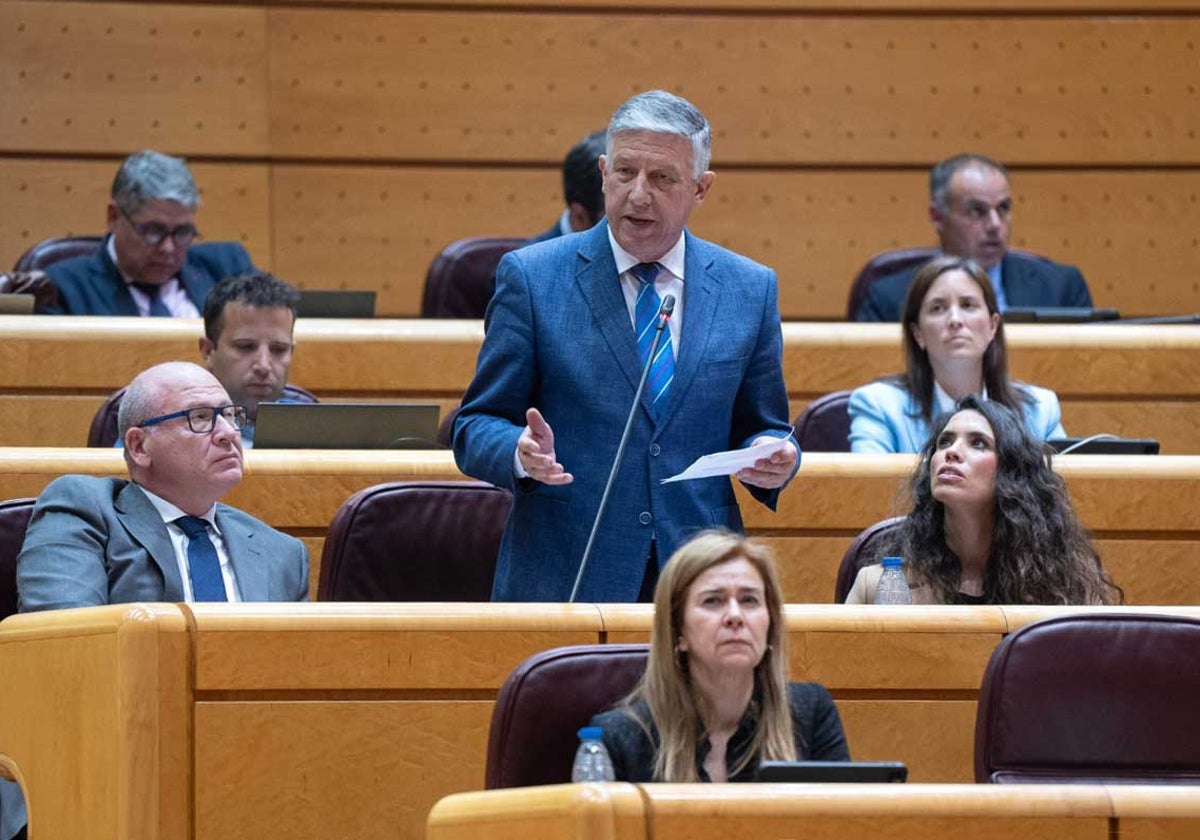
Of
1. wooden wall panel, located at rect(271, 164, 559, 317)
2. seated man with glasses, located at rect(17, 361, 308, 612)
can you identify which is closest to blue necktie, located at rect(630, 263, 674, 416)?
seated man with glasses, located at rect(17, 361, 308, 612)

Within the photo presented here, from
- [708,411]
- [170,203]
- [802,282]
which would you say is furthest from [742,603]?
[802,282]

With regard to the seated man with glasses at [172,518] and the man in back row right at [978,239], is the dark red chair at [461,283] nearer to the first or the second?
the man in back row right at [978,239]

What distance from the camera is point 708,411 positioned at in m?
2.62

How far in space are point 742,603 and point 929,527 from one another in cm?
78

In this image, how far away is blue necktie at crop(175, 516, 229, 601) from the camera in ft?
9.26

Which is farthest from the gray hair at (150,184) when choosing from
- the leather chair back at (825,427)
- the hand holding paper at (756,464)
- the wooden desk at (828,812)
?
the wooden desk at (828,812)

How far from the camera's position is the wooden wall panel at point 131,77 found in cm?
556

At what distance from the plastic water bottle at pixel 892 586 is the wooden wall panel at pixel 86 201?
316cm

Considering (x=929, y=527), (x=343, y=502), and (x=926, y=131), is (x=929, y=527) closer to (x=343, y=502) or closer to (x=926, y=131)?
(x=343, y=502)

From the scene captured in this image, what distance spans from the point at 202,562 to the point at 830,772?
1173mm

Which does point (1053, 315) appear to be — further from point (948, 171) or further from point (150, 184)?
point (150, 184)

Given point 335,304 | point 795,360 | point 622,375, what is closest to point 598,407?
point 622,375

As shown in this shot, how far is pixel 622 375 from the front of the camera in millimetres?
2604

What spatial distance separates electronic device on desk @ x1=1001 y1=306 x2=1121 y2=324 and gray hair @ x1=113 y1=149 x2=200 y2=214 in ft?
6.21
